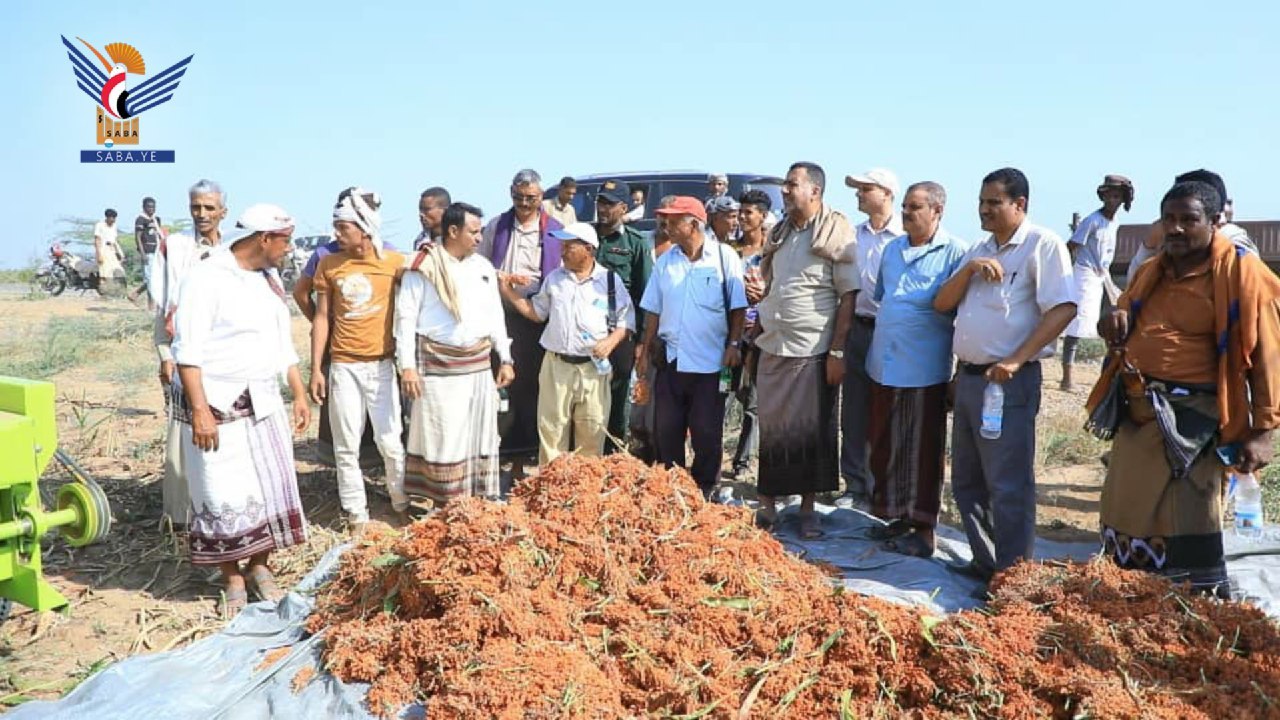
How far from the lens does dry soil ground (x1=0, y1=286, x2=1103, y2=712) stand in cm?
401

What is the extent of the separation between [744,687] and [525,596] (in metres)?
0.76

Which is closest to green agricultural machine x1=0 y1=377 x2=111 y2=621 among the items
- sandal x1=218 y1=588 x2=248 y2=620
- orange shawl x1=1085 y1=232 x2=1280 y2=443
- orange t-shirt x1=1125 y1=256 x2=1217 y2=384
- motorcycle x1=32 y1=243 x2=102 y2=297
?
sandal x1=218 y1=588 x2=248 y2=620

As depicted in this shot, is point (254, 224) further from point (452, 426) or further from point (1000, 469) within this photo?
point (1000, 469)

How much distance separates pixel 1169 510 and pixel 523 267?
385cm

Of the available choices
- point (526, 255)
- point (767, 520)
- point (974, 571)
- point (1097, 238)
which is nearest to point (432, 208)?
point (526, 255)

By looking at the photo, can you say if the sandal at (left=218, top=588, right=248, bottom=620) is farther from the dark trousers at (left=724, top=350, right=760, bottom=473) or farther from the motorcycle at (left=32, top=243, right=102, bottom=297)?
the motorcycle at (left=32, top=243, right=102, bottom=297)

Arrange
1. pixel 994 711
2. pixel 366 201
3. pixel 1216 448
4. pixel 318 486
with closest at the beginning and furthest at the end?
pixel 994 711
pixel 1216 448
pixel 366 201
pixel 318 486

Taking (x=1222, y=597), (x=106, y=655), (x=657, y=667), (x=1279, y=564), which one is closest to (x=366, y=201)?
(x=106, y=655)

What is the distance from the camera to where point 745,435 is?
21.8 ft

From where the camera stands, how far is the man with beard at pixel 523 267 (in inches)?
234

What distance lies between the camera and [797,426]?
5.08m

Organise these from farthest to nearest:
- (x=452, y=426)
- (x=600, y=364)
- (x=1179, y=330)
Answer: (x=600, y=364), (x=452, y=426), (x=1179, y=330)

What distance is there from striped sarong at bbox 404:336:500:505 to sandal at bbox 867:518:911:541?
2.21 meters

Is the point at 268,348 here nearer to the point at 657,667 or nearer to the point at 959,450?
the point at 657,667
